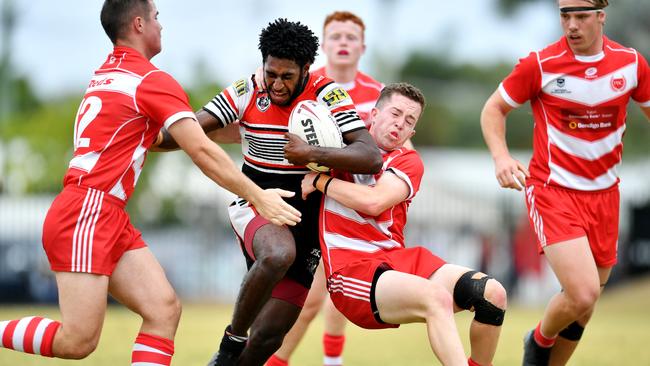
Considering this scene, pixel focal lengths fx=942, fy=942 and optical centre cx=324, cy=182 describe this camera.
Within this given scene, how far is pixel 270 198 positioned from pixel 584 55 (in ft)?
9.40

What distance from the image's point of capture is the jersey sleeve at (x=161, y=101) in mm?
5816

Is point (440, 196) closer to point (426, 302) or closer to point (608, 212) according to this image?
point (608, 212)

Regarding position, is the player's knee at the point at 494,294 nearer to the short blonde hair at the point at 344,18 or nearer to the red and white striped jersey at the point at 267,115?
the red and white striped jersey at the point at 267,115

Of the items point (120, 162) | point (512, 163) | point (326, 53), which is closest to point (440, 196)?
point (326, 53)

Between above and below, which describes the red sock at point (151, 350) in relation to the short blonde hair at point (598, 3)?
below

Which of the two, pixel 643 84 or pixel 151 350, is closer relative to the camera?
pixel 151 350

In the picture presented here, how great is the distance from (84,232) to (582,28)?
3880 millimetres

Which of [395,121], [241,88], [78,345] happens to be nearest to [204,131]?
[241,88]

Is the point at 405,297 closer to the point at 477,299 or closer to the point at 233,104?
the point at 477,299

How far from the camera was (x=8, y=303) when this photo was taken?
19.1 m

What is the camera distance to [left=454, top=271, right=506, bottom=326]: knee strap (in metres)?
5.75

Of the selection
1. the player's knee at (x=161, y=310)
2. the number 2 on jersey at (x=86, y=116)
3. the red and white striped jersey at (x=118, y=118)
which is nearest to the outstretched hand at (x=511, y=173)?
the red and white striped jersey at (x=118, y=118)

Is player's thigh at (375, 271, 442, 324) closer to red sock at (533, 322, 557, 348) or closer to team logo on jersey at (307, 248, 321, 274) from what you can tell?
team logo on jersey at (307, 248, 321, 274)

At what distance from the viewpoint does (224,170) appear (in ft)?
19.2
